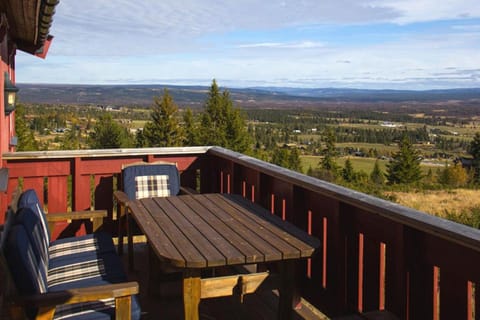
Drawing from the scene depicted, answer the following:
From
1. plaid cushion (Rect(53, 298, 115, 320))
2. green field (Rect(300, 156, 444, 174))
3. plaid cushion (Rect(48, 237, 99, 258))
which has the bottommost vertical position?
green field (Rect(300, 156, 444, 174))

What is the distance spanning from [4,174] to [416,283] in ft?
8.44

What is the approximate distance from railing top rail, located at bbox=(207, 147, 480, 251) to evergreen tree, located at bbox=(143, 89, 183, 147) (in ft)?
140

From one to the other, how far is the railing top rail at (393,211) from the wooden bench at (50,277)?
3.44 ft

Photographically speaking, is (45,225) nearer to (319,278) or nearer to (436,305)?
(319,278)

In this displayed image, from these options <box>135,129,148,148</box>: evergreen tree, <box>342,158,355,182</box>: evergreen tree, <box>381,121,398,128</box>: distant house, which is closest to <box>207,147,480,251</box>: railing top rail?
<box>135,129,148,148</box>: evergreen tree

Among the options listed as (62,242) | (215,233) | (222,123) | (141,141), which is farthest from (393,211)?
(141,141)

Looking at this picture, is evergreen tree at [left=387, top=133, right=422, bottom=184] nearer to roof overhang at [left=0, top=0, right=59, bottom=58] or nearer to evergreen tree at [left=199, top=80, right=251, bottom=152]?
evergreen tree at [left=199, top=80, right=251, bottom=152]

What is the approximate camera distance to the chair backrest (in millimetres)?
4227

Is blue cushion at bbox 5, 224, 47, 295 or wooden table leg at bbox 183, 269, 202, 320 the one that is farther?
wooden table leg at bbox 183, 269, 202, 320

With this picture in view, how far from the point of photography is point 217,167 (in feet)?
15.3

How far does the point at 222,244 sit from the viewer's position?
93.8 inches

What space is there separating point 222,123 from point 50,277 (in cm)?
4126

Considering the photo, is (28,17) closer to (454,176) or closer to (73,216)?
(73,216)

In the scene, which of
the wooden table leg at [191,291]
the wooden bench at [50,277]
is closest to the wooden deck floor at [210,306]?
the wooden bench at [50,277]
